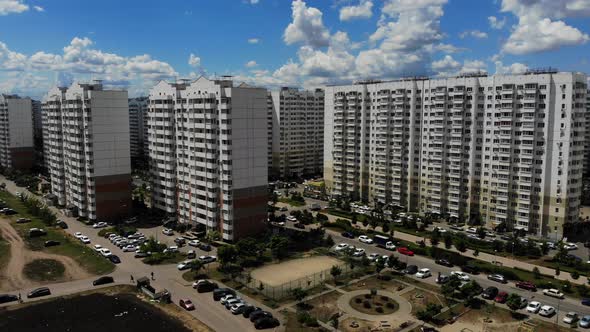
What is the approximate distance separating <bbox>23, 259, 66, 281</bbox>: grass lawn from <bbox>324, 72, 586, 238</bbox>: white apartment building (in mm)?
62824

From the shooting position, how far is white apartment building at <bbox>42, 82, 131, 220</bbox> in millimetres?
83500

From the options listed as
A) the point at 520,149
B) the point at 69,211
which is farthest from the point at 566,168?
the point at 69,211

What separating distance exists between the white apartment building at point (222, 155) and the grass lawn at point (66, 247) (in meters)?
16.4

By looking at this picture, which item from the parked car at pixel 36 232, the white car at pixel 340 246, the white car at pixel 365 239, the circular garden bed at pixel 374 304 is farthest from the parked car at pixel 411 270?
the parked car at pixel 36 232

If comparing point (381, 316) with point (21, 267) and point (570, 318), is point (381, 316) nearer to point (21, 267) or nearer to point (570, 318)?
point (570, 318)

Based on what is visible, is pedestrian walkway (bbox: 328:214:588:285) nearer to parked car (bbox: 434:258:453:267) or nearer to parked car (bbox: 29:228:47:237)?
parked car (bbox: 434:258:453:267)

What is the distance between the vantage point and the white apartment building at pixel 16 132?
139 meters

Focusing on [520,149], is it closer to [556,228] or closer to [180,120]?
[556,228]

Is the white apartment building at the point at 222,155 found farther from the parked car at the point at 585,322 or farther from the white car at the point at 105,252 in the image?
the parked car at the point at 585,322

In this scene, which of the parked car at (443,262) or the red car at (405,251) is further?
the red car at (405,251)

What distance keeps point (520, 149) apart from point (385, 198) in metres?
29.7

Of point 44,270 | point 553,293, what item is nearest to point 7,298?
point 44,270

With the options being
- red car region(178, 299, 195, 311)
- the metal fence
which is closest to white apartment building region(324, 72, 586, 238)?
the metal fence

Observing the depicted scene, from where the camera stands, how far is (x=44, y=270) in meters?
62.2
